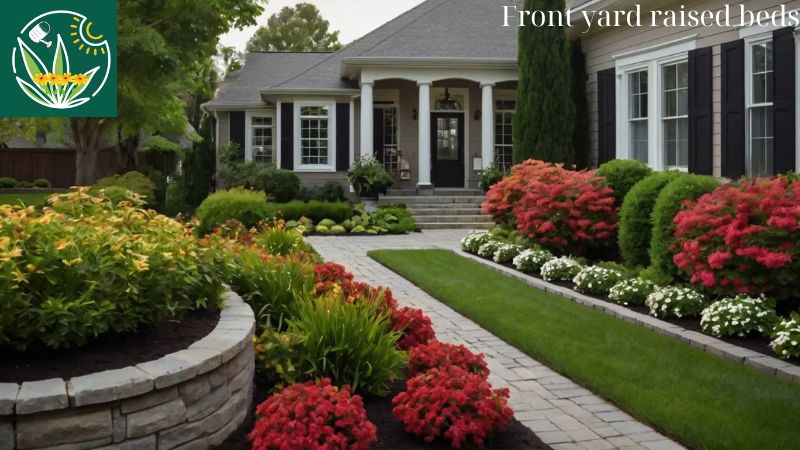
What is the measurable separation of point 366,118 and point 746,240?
13507mm

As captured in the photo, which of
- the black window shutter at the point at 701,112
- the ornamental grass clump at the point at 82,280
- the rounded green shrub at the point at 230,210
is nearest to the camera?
the ornamental grass clump at the point at 82,280

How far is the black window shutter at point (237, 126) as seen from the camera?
73.2 ft

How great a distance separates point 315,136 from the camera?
21.3m

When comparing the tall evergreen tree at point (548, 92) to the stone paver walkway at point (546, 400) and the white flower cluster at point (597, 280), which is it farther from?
the stone paver walkway at point (546, 400)

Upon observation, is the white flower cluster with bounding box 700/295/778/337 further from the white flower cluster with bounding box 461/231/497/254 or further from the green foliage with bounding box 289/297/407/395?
the white flower cluster with bounding box 461/231/497/254

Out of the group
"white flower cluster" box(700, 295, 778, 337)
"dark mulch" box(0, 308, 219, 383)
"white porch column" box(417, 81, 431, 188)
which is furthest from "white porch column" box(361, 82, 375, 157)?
"dark mulch" box(0, 308, 219, 383)

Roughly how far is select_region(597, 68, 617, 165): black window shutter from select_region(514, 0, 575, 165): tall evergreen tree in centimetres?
110

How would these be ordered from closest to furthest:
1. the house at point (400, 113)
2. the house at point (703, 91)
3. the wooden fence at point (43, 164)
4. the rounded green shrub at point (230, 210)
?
the house at point (703, 91), the rounded green shrub at point (230, 210), the house at point (400, 113), the wooden fence at point (43, 164)

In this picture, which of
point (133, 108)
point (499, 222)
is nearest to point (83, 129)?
point (133, 108)

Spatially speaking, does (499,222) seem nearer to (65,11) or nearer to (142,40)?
(142,40)

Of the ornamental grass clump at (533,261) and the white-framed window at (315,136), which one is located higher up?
the white-framed window at (315,136)

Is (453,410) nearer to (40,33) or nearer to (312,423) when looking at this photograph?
(312,423)

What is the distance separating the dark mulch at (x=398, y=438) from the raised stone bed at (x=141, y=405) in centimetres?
8

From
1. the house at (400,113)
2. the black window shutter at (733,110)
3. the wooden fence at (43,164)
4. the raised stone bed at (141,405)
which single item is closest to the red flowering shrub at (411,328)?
the raised stone bed at (141,405)
